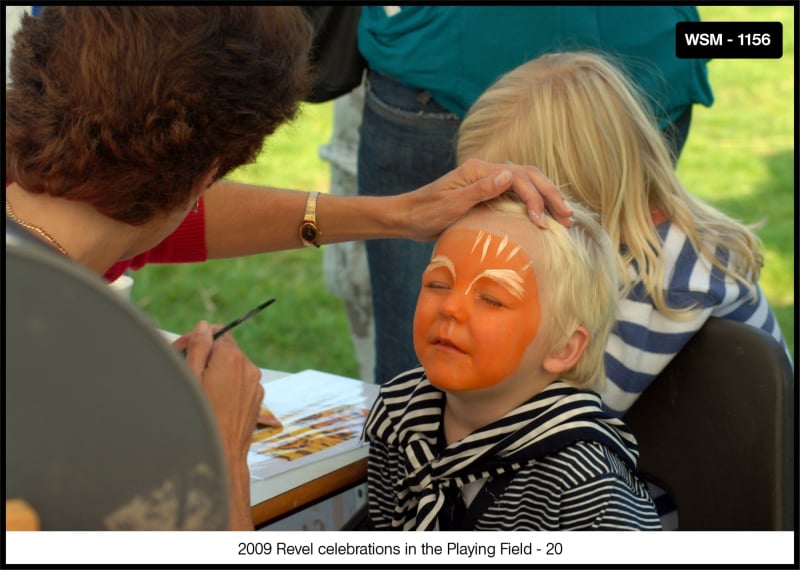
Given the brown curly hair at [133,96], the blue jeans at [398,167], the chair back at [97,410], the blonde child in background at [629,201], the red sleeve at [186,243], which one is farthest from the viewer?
the blue jeans at [398,167]

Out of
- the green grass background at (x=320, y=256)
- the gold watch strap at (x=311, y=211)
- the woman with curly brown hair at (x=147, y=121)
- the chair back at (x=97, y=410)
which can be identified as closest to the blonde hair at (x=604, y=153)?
the gold watch strap at (x=311, y=211)

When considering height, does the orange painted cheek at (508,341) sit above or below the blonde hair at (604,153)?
below

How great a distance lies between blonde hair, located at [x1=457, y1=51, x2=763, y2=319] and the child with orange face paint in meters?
0.22

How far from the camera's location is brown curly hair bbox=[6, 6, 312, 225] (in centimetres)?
111

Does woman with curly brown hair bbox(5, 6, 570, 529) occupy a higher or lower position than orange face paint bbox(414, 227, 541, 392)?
higher

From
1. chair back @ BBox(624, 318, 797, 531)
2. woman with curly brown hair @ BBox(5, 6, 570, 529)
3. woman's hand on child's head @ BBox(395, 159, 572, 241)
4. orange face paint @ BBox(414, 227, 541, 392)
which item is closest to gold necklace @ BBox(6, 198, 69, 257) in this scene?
woman with curly brown hair @ BBox(5, 6, 570, 529)

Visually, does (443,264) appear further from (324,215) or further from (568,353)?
(324,215)

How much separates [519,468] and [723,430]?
322 millimetres

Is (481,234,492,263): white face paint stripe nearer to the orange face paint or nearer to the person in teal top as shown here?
the orange face paint

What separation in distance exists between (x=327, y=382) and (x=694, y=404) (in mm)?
593

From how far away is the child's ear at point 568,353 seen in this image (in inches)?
55.3

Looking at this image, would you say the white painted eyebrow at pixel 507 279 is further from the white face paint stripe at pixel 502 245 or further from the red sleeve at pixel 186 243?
the red sleeve at pixel 186 243

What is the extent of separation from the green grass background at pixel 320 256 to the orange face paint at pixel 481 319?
1813 millimetres

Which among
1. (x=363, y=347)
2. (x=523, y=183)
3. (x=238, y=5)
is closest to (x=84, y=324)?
(x=238, y=5)
